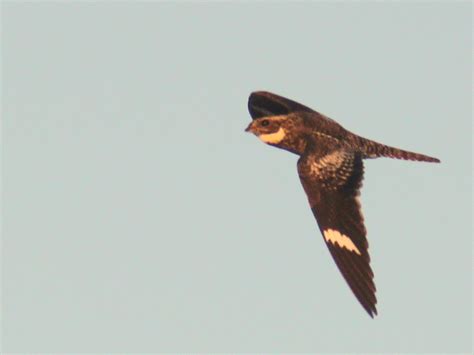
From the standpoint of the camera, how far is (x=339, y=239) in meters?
17.6

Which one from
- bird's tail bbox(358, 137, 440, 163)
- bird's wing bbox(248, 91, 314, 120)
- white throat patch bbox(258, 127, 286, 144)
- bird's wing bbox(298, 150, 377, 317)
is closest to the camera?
bird's wing bbox(298, 150, 377, 317)

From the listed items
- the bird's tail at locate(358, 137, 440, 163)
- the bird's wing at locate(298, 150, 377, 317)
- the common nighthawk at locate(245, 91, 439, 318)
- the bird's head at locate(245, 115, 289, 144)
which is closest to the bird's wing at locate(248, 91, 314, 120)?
the common nighthawk at locate(245, 91, 439, 318)

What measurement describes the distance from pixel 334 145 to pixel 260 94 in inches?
102

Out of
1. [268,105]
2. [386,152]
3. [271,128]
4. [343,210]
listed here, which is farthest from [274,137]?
[343,210]

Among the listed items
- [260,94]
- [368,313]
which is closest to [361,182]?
[368,313]

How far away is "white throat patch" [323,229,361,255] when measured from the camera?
57.4 feet

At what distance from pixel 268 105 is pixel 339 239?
3577 mm

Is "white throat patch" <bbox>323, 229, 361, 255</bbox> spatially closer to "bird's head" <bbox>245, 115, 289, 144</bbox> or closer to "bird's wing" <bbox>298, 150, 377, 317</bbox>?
"bird's wing" <bbox>298, 150, 377, 317</bbox>

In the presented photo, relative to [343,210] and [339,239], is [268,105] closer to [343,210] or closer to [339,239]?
[343,210]

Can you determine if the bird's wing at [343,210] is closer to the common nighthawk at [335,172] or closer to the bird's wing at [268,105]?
the common nighthawk at [335,172]

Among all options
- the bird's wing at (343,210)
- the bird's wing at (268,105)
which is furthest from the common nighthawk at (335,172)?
the bird's wing at (268,105)

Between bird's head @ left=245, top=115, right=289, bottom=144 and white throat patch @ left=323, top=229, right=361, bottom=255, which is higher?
bird's head @ left=245, top=115, right=289, bottom=144

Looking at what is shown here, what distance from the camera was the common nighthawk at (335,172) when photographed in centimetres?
1747

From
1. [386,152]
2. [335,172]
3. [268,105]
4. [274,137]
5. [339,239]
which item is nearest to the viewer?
[339,239]
